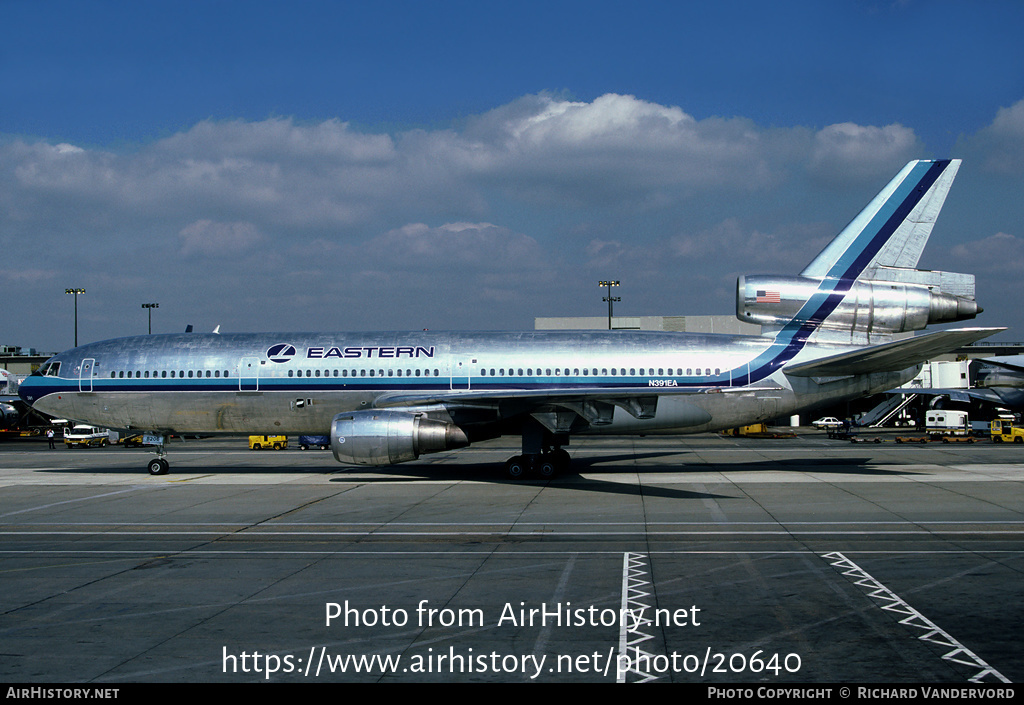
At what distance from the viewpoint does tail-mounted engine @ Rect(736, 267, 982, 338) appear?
2712cm

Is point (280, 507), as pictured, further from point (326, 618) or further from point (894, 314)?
point (894, 314)

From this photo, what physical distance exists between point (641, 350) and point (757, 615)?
59.9 ft

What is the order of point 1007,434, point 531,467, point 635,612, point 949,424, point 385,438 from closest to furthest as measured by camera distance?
point 635,612 < point 385,438 < point 531,467 < point 1007,434 < point 949,424

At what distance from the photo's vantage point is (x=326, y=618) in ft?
34.1

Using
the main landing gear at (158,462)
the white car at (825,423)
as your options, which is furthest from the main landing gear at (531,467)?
the white car at (825,423)

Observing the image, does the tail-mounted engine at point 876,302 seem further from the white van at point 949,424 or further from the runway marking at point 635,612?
the white van at point 949,424

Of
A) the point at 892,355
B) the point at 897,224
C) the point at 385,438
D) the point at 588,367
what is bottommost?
the point at 385,438

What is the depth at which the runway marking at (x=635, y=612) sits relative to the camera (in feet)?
27.1

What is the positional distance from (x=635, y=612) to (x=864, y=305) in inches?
817

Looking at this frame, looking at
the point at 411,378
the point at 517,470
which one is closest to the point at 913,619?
the point at 517,470

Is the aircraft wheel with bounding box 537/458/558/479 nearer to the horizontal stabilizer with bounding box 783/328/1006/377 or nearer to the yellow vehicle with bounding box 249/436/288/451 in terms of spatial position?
the horizontal stabilizer with bounding box 783/328/1006/377

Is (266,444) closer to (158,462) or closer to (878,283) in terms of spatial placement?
(158,462)

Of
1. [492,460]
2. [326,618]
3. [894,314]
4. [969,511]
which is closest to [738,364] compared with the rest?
[894,314]

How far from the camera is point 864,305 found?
89.8ft
